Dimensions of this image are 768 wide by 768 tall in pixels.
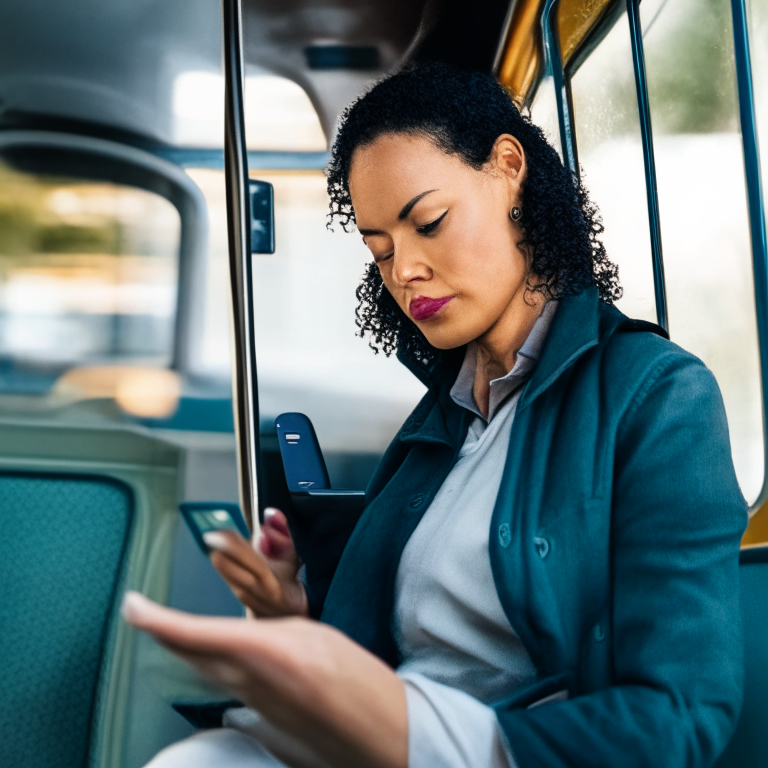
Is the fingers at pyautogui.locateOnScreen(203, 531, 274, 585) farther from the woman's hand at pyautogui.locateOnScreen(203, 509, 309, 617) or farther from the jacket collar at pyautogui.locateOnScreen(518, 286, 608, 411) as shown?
the jacket collar at pyautogui.locateOnScreen(518, 286, 608, 411)

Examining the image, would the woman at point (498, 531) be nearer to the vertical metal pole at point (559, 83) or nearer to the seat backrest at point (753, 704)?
the seat backrest at point (753, 704)

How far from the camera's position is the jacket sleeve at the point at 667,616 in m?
0.63

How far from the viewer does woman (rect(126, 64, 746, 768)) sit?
581 mm

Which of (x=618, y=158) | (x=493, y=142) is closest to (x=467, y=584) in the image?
(x=493, y=142)

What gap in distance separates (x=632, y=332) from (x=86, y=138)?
1.16m

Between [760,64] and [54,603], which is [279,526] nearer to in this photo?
[54,603]

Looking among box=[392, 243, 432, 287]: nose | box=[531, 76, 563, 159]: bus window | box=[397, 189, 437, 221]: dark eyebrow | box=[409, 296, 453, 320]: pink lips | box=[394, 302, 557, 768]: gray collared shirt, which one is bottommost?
box=[394, 302, 557, 768]: gray collared shirt

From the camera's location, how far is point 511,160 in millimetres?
1004

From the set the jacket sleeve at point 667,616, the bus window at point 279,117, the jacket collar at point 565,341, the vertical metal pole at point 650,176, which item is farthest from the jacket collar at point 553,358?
the bus window at point 279,117

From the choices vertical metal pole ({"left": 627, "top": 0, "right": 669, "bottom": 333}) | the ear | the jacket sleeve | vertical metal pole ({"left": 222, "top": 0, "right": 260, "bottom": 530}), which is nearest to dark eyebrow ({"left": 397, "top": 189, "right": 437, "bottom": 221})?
the ear

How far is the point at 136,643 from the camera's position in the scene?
1.40m

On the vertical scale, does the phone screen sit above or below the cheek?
below

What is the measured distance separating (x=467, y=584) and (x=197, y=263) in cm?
104

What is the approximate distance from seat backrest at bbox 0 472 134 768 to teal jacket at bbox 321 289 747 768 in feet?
2.01
